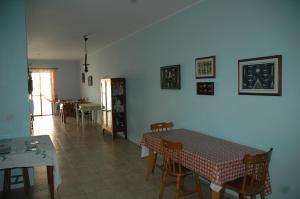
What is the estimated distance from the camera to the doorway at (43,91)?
10805mm

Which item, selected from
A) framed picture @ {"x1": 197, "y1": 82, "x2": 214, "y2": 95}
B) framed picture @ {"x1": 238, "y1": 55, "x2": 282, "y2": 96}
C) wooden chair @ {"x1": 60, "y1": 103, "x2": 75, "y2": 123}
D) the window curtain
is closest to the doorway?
the window curtain

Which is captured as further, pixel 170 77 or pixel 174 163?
pixel 170 77

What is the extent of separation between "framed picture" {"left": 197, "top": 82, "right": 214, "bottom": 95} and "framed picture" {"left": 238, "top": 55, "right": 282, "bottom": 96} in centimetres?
48

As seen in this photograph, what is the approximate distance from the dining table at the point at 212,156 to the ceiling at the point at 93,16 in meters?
1.91

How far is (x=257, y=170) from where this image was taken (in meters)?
2.35

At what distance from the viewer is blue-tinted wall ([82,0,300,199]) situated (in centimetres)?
234

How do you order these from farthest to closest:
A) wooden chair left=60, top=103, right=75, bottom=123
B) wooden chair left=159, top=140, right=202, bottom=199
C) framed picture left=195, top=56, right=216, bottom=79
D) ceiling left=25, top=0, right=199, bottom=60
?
wooden chair left=60, top=103, right=75, bottom=123, ceiling left=25, top=0, right=199, bottom=60, framed picture left=195, top=56, right=216, bottom=79, wooden chair left=159, top=140, right=202, bottom=199

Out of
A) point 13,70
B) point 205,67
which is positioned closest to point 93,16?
point 13,70

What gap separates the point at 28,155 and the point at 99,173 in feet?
4.98

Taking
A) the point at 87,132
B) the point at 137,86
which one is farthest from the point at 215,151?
the point at 87,132

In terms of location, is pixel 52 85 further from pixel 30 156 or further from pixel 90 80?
pixel 30 156

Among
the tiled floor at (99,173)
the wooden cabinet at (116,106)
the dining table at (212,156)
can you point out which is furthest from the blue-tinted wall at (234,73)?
the wooden cabinet at (116,106)

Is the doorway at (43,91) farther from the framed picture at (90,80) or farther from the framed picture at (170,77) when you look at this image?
the framed picture at (170,77)

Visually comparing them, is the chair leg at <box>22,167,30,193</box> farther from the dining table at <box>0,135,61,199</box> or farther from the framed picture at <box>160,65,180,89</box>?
the framed picture at <box>160,65,180,89</box>
